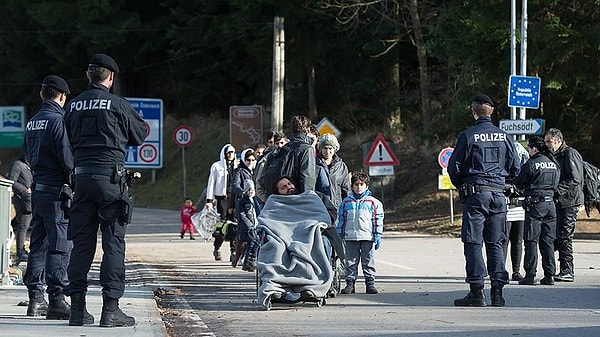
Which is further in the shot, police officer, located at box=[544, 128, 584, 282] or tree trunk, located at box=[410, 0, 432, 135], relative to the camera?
tree trunk, located at box=[410, 0, 432, 135]

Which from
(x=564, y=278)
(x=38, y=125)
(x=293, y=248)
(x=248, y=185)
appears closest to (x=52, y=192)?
(x=38, y=125)

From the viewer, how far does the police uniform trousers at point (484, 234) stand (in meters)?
11.8

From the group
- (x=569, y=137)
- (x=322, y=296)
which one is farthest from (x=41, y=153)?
(x=569, y=137)

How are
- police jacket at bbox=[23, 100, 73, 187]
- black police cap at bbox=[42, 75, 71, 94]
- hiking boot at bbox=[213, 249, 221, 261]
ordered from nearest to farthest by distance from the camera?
police jacket at bbox=[23, 100, 73, 187]
black police cap at bbox=[42, 75, 71, 94]
hiking boot at bbox=[213, 249, 221, 261]

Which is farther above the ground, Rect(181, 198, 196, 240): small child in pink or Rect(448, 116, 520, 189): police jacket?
Rect(448, 116, 520, 189): police jacket

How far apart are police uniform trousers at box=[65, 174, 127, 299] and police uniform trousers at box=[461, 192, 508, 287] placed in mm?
3976

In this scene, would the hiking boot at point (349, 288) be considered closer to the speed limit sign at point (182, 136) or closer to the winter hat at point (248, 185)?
the winter hat at point (248, 185)

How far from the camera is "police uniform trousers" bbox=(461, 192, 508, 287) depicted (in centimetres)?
1180

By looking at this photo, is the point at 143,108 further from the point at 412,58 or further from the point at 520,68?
the point at 412,58

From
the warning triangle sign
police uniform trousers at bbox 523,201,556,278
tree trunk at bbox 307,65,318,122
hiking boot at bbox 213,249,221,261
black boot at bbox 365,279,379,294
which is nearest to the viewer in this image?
black boot at bbox 365,279,379,294

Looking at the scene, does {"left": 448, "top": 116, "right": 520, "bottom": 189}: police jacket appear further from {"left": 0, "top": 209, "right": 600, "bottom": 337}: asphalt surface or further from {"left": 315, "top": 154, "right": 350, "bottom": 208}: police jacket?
{"left": 315, "top": 154, "right": 350, "bottom": 208}: police jacket

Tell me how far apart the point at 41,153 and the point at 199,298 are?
139 inches

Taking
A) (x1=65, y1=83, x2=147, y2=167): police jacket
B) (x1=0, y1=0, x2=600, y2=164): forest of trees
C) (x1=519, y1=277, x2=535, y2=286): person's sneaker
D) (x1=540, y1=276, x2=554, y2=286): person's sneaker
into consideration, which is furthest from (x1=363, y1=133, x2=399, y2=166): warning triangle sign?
(x1=65, y1=83, x2=147, y2=167): police jacket

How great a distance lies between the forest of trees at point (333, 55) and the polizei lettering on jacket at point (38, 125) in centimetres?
1701
